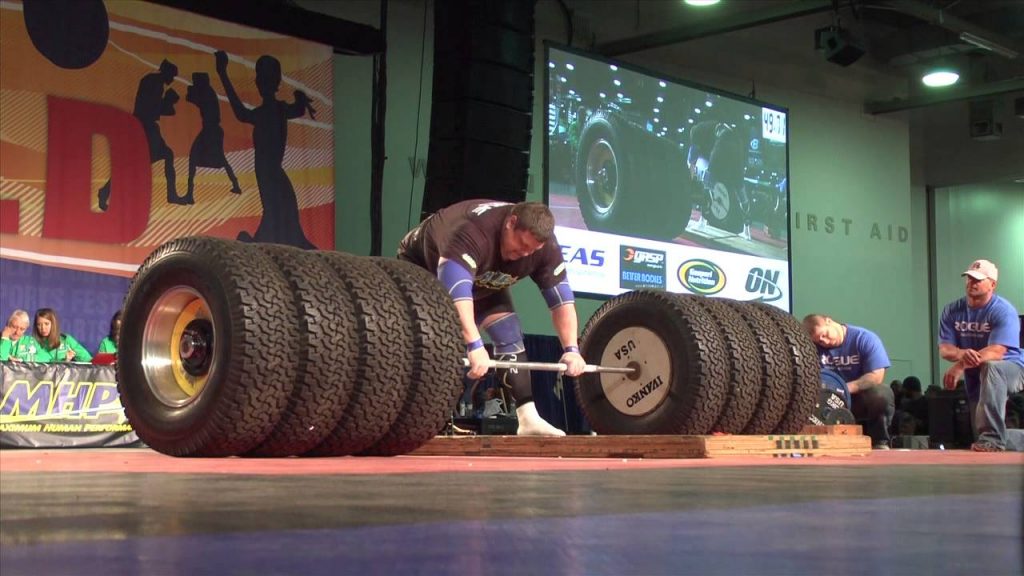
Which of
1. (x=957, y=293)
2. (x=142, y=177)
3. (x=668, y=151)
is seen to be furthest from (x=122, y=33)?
(x=957, y=293)

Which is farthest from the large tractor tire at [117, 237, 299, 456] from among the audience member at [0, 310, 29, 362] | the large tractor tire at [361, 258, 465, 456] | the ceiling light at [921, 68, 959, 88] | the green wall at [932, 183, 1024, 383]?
the green wall at [932, 183, 1024, 383]

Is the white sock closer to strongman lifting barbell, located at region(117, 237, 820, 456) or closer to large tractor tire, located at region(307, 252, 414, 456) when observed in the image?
strongman lifting barbell, located at region(117, 237, 820, 456)

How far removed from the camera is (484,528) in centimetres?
102

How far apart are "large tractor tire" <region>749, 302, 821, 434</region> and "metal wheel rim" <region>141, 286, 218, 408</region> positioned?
2.54 metres

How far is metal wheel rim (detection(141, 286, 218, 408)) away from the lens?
342 centimetres

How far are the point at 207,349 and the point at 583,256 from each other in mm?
8790

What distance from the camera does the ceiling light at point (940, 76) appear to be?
47.6 ft

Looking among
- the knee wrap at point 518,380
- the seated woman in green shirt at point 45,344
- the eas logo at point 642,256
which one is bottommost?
the knee wrap at point 518,380

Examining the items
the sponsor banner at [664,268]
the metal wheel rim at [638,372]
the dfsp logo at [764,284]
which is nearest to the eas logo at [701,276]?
the sponsor banner at [664,268]

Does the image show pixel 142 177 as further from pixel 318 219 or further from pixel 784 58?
pixel 784 58

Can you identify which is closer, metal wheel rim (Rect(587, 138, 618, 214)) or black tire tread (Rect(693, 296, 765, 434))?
black tire tread (Rect(693, 296, 765, 434))

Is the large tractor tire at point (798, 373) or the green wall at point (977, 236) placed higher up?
the green wall at point (977, 236)

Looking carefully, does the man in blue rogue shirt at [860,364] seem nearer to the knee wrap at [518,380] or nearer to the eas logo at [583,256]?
the knee wrap at [518,380]

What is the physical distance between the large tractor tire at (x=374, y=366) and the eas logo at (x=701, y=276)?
9.73 metres
